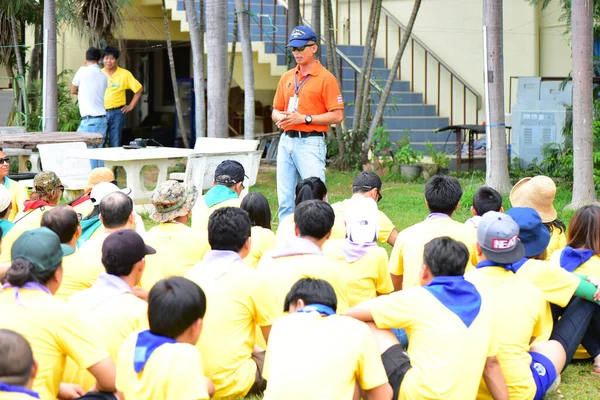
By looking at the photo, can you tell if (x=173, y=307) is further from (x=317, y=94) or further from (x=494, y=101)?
(x=494, y=101)

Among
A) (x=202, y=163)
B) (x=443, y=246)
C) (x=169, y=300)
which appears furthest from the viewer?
(x=202, y=163)

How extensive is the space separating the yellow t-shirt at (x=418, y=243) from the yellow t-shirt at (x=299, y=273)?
527 mm

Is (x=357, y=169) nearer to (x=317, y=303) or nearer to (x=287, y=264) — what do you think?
(x=287, y=264)

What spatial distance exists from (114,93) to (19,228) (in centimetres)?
624

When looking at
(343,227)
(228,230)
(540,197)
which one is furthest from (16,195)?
(540,197)

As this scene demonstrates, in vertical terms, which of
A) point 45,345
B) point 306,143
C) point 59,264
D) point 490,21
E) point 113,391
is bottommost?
point 113,391

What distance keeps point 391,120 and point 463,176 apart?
3.12 m

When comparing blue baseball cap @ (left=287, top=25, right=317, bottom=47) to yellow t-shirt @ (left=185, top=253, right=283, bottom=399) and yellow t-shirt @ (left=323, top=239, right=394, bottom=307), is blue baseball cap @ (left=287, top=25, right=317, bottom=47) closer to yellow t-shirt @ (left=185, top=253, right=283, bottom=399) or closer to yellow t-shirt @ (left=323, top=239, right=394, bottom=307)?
yellow t-shirt @ (left=323, top=239, right=394, bottom=307)

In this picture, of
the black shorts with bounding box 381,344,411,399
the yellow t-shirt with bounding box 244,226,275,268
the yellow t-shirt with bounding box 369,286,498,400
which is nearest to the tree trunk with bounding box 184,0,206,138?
the yellow t-shirt with bounding box 244,226,275,268

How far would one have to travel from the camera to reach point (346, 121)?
14664 mm

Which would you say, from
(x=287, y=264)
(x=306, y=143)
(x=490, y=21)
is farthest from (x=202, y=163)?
(x=287, y=264)

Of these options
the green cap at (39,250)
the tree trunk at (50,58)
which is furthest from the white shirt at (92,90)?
the green cap at (39,250)

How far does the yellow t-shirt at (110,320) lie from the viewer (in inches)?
169

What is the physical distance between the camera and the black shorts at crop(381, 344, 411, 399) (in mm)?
4258
